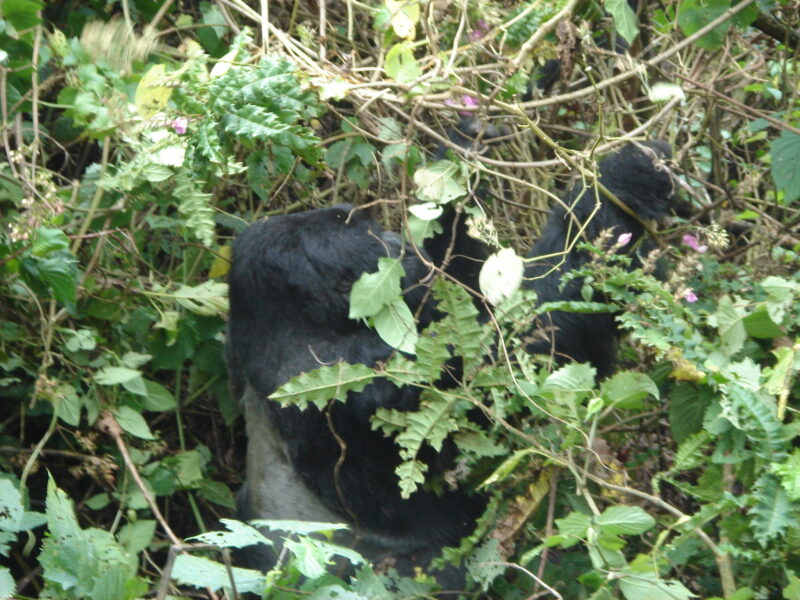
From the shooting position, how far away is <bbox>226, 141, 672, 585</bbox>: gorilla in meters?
2.64

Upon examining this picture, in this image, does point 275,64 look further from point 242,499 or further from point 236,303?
point 242,499

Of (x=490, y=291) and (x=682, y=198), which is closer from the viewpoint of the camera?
(x=490, y=291)

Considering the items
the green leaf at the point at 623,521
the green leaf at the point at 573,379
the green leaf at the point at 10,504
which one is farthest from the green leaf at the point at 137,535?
the green leaf at the point at 623,521

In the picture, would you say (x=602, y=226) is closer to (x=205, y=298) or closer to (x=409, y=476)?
(x=409, y=476)

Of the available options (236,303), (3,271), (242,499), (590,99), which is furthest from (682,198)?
(3,271)

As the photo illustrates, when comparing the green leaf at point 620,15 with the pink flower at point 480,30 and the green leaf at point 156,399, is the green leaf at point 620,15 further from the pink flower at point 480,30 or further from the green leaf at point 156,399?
the green leaf at point 156,399

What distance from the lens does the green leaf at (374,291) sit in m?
2.21

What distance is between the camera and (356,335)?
2.69 m

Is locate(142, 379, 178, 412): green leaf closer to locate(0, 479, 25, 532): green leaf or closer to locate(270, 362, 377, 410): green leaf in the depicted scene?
locate(0, 479, 25, 532): green leaf

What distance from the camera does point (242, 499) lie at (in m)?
3.04

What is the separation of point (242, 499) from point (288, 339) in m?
0.61

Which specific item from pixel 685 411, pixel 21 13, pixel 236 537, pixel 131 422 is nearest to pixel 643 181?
pixel 685 411

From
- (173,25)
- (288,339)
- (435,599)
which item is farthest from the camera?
(173,25)

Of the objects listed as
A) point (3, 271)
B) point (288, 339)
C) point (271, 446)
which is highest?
point (3, 271)
